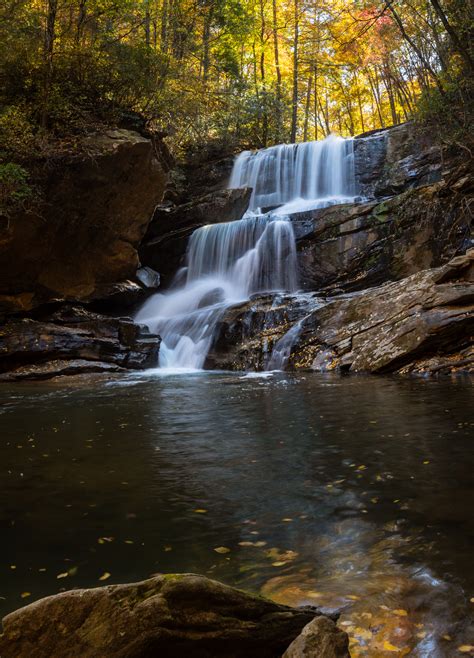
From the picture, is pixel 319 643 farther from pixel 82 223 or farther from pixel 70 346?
pixel 82 223

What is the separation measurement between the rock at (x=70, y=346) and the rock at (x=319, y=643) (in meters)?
12.1

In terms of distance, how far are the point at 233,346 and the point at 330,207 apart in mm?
6784

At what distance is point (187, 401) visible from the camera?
28.6ft

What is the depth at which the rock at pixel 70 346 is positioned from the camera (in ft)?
43.1

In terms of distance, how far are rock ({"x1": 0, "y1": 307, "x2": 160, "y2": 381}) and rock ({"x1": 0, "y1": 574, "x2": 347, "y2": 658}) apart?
11.9m

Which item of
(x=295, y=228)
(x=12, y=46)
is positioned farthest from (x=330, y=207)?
(x=12, y=46)

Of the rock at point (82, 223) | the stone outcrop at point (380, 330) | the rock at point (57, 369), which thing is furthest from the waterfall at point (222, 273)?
the rock at point (57, 369)

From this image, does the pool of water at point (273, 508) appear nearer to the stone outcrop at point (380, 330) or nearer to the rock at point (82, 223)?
the stone outcrop at point (380, 330)

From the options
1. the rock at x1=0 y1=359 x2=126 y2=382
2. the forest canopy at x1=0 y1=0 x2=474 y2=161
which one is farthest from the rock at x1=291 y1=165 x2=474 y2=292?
the rock at x1=0 y1=359 x2=126 y2=382

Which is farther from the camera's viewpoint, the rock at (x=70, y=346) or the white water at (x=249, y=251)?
the white water at (x=249, y=251)

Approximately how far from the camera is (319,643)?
5.49ft

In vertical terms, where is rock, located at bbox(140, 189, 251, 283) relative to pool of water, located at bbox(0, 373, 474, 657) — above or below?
above

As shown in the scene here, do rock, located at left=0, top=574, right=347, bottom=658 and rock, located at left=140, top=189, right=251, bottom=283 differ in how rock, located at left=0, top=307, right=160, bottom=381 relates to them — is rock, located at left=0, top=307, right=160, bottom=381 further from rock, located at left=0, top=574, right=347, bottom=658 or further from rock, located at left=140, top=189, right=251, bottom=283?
rock, located at left=0, top=574, right=347, bottom=658

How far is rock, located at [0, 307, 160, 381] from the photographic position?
13133mm
